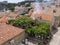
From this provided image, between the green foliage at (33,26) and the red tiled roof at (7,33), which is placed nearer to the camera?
the red tiled roof at (7,33)

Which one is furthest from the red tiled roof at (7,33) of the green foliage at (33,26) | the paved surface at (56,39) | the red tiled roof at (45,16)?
the red tiled roof at (45,16)

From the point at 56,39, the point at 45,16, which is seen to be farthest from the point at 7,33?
the point at 45,16

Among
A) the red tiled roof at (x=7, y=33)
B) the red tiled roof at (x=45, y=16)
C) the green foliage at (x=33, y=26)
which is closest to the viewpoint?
the red tiled roof at (x=7, y=33)

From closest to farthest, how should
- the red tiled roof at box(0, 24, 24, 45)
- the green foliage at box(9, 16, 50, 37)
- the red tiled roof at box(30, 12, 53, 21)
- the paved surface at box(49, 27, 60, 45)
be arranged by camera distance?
the red tiled roof at box(0, 24, 24, 45) → the green foliage at box(9, 16, 50, 37) → the paved surface at box(49, 27, 60, 45) → the red tiled roof at box(30, 12, 53, 21)

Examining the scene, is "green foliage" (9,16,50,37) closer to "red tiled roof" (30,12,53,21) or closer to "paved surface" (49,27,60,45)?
"paved surface" (49,27,60,45)

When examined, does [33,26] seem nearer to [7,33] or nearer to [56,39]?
[56,39]

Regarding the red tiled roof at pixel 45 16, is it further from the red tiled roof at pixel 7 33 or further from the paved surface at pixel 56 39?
the red tiled roof at pixel 7 33

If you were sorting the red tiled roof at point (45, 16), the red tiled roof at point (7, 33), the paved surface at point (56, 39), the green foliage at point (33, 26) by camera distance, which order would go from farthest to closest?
1. the red tiled roof at point (45, 16)
2. the paved surface at point (56, 39)
3. the green foliage at point (33, 26)
4. the red tiled roof at point (7, 33)

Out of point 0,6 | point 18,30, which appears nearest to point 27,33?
point 18,30

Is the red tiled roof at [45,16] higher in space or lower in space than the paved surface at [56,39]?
higher

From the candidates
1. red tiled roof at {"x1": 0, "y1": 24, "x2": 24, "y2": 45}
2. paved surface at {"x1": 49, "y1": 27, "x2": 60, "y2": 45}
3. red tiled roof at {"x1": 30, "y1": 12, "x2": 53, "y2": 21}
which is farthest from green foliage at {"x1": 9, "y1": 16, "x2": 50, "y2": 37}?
red tiled roof at {"x1": 30, "y1": 12, "x2": 53, "y2": 21}

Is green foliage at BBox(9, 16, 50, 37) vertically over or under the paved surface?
over
